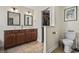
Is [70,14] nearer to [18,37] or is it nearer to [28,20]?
[28,20]

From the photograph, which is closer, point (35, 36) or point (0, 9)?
point (0, 9)

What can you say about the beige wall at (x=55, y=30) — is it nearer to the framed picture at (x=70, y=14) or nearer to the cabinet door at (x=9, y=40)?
the framed picture at (x=70, y=14)

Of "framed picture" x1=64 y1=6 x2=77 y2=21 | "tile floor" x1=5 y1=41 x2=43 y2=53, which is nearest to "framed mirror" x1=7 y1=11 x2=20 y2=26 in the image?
"tile floor" x1=5 y1=41 x2=43 y2=53

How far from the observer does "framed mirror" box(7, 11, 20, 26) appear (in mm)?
1928

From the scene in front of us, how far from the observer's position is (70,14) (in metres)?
2.02

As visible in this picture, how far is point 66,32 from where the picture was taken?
202 cm

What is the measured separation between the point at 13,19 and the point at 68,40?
1.22 metres

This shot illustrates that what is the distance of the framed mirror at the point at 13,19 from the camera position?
1.93 metres

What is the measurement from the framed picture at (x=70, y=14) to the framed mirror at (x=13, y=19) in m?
1.01

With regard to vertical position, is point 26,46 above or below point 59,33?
below
